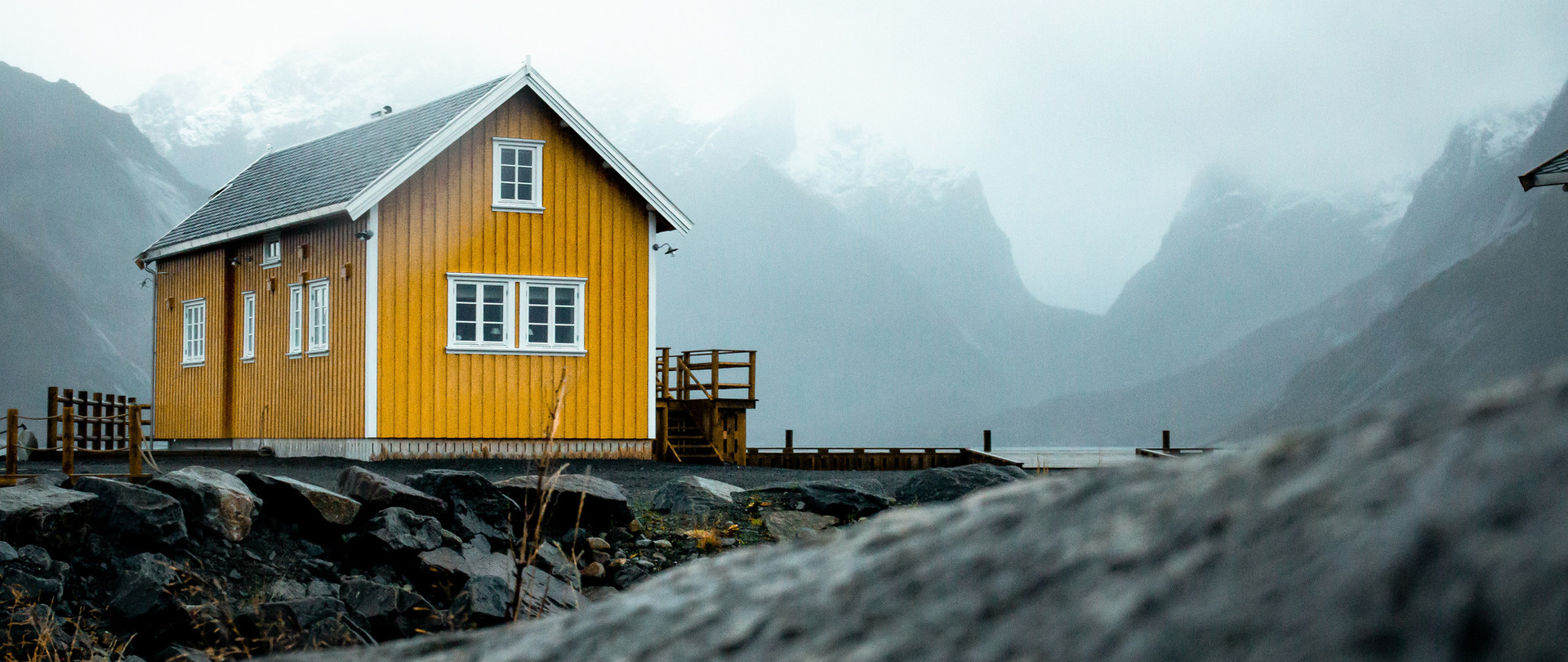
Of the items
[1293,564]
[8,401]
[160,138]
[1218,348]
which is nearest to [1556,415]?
[1293,564]

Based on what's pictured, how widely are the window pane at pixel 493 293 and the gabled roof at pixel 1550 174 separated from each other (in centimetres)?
1397

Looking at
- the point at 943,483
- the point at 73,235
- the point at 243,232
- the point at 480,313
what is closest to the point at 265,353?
the point at 243,232

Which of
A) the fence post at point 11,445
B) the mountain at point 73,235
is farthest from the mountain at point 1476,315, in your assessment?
the fence post at point 11,445

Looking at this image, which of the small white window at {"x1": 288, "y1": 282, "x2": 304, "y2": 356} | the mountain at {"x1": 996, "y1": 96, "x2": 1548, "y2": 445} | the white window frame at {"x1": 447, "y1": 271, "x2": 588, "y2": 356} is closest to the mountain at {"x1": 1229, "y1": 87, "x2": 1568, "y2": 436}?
the mountain at {"x1": 996, "y1": 96, "x2": 1548, "y2": 445}

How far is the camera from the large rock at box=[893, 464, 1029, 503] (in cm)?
1309

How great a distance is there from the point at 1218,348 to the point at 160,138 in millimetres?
157786

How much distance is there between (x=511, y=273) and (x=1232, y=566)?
1996 cm

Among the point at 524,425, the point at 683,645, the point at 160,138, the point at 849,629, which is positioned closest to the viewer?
the point at 849,629

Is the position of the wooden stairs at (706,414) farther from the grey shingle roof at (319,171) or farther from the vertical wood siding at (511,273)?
the grey shingle roof at (319,171)

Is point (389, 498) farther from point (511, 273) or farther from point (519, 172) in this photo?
point (519, 172)

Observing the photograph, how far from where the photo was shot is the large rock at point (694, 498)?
39.8 feet

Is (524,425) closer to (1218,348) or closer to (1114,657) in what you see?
(1114,657)

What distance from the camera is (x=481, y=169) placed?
A: 20.2 metres

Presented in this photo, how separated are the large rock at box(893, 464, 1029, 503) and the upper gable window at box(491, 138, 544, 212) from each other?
30.1ft
